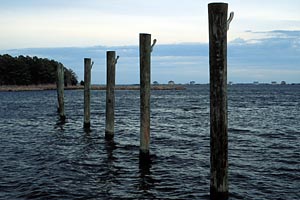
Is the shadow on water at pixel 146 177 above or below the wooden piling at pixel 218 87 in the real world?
below

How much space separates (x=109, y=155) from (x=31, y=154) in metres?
2.91

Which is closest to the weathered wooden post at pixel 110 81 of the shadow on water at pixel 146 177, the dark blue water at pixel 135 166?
the dark blue water at pixel 135 166

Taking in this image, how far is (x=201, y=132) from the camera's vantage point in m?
21.7

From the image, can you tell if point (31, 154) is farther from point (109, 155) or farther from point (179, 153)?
point (179, 153)

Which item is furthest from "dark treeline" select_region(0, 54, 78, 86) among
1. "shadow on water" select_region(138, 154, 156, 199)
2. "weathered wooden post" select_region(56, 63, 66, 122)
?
"shadow on water" select_region(138, 154, 156, 199)

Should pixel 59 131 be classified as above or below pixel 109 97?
below

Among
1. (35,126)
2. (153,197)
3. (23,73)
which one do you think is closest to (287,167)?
(153,197)

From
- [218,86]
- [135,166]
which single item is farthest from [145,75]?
[218,86]

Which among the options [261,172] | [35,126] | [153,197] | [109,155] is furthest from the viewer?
[35,126]

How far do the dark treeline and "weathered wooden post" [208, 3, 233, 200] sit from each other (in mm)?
110455

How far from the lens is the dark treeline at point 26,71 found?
368 ft

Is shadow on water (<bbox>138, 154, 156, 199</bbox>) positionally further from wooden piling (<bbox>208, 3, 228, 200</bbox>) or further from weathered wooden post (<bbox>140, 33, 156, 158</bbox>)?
wooden piling (<bbox>208, 3, 228, 200</bbox>)

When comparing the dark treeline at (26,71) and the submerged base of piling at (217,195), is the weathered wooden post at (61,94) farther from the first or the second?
the dark treeline at (26,71)

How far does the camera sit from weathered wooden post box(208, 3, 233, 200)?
8172 mm
